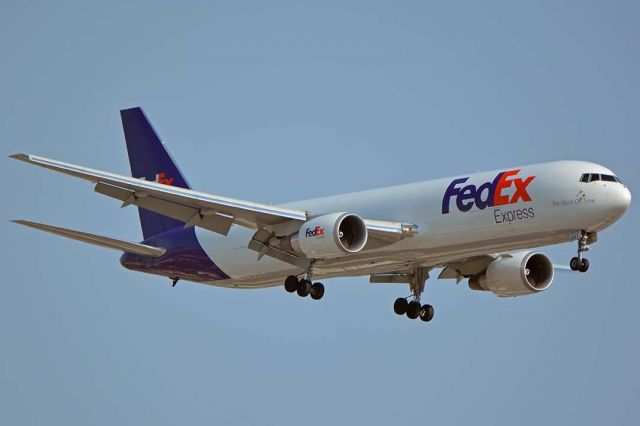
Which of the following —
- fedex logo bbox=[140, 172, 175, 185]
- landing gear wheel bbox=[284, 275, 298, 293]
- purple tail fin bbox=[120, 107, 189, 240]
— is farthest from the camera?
fedex logo bbox=[140, 172, 175, 185]

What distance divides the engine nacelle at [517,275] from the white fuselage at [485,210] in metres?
3.40

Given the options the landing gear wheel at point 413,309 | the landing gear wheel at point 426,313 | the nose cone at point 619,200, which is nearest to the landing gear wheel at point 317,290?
the landing gear wheel at point 413,309

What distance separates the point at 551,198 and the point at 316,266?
338 inches

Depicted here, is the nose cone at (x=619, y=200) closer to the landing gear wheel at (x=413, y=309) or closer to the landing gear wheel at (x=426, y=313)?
the landing gear wheel at (x=426, y=313)

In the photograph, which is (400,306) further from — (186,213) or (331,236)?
(186,213)

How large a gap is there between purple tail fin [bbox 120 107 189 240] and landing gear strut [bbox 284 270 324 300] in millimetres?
7128

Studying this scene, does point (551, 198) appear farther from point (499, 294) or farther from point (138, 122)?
point (138, 122)

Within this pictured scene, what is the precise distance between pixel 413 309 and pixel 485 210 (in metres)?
8.69

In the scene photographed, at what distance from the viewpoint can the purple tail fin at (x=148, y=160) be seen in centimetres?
5075

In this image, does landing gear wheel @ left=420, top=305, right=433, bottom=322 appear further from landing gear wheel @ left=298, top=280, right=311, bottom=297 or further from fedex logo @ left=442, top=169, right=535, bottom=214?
fedex logo @ left=442, top=169, right=535, bottom=214

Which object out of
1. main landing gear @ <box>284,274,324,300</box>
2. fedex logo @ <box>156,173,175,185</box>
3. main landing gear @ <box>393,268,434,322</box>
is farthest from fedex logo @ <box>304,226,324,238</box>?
fedex logo @ <box>156,173,175,185</box>

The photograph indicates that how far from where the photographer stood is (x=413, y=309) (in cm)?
4850

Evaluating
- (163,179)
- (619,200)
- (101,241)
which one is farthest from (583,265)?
(163,179)

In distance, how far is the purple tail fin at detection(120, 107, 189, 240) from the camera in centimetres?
5075
